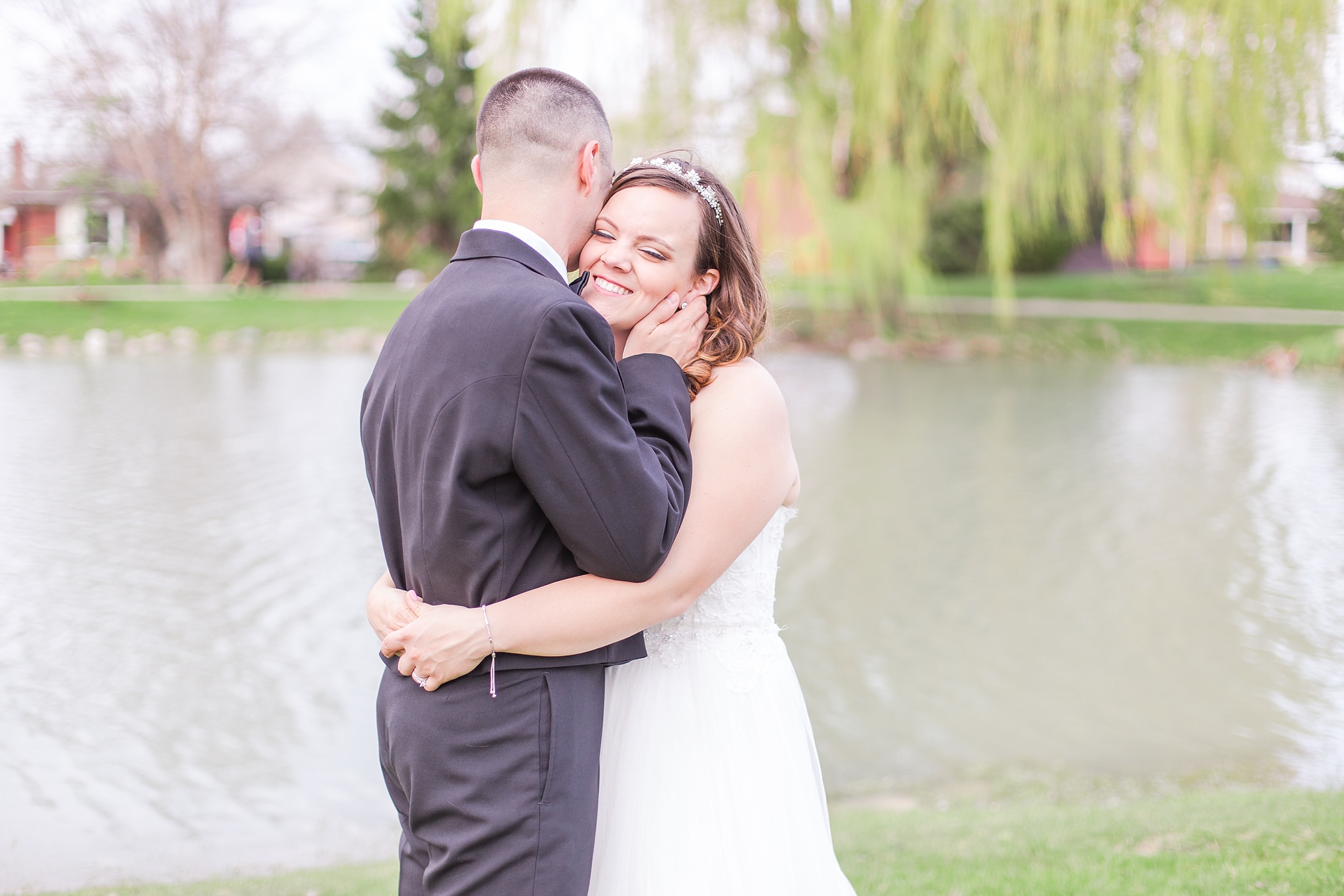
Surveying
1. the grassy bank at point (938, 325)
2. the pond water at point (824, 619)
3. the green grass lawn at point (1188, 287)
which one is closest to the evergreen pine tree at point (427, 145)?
the grassy bank at point (938, 325)

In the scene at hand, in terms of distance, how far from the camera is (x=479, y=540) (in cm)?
195

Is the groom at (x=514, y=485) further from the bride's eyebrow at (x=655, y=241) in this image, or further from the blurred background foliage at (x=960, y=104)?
the blurred background foliage at (x=960, y=104)

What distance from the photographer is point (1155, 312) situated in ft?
82.6

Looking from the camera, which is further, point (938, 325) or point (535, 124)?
point (938, 325)

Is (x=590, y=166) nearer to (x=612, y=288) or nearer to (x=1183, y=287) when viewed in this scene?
(x=612, y=288)

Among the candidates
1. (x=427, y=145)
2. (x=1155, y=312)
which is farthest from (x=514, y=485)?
(x=427, y=145)

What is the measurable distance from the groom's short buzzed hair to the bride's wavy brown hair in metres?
0.23

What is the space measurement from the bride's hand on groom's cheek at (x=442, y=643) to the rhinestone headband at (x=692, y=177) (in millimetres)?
1013

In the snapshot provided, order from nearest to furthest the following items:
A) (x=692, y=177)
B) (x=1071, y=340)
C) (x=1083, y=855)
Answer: (x=692, y=177) → (x=1083, y=855) → (x=1071, y=340)

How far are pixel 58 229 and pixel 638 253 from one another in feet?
134

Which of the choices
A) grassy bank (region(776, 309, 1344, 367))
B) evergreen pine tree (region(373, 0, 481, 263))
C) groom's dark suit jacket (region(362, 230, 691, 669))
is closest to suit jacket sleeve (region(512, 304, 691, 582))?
groom's dark suit jacket (region(362, 230, 691, 669))

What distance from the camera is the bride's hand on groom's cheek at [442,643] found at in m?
1.95

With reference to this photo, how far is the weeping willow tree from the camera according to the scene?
1437 centimetres

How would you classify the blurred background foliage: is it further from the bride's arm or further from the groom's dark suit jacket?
the groom's dark suit jacket
